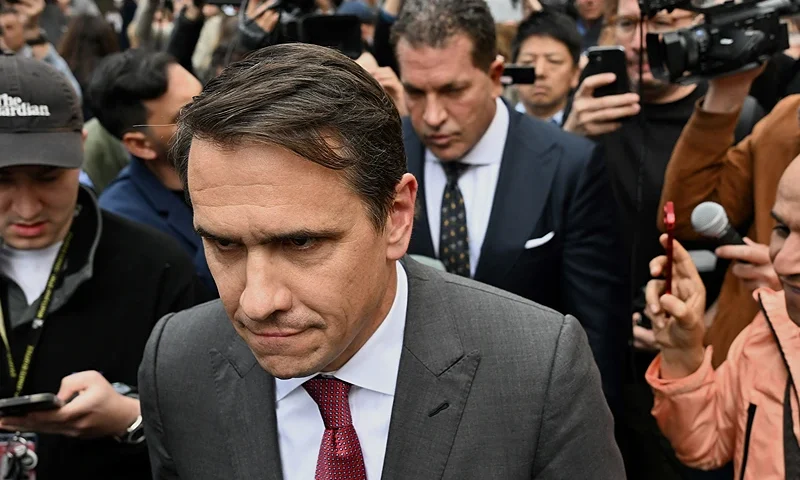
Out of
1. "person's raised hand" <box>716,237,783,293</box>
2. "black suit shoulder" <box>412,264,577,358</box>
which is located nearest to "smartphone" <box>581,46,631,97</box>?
"person's raised hand" <box>716,237,783,293</box>

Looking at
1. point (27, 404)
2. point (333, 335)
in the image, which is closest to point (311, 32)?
point (27, 404)

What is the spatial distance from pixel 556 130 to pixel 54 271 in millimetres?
1741

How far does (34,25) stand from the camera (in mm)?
6469

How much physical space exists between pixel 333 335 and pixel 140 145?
2111mm

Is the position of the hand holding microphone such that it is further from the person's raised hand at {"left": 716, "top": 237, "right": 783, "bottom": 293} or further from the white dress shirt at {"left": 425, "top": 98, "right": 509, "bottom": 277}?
the white dress shirt at {"left": 425, "top": 98, "right": 509, "bottom": 277}

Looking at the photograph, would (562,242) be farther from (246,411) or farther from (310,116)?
(310,116)

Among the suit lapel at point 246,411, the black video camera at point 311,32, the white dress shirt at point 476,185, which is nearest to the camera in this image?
the suit lapel at point 246,411

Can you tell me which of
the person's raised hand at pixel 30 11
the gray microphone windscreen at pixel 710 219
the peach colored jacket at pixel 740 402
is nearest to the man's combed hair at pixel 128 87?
the gray microphone windscreen at pixel 710 219

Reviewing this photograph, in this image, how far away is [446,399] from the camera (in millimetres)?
1762

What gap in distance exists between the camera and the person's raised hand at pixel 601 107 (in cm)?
341

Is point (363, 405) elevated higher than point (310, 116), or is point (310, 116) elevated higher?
point (310, 116)

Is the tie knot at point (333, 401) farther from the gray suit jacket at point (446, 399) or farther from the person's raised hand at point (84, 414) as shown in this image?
the person's raised hand at point (84, 414)

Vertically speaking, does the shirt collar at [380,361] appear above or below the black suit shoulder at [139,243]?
above

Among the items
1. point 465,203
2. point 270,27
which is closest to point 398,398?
point 465,203
